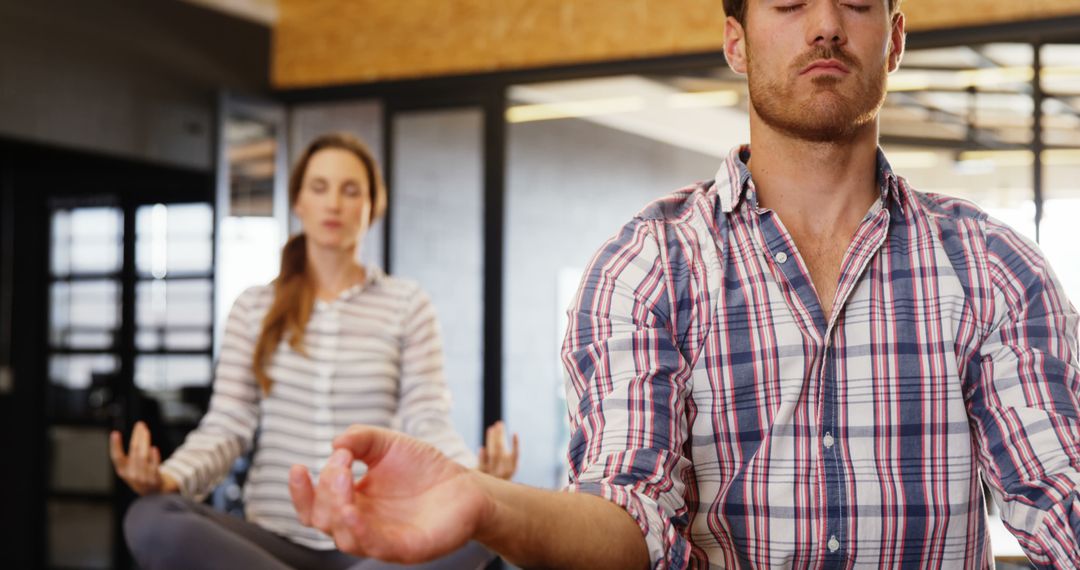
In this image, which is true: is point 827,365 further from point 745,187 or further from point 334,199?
point 334,199

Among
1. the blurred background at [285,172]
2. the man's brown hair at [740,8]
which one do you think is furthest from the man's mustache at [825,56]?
the blurred background at [285,172]

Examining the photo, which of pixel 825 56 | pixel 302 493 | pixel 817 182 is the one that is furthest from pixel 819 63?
pixel 302 493

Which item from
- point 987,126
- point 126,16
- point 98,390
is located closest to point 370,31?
point 126,16

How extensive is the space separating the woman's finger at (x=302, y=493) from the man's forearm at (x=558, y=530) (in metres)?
0.13

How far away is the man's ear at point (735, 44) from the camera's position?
57.0 inches

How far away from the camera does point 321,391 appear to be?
2.55 metres

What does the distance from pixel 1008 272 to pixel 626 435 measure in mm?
489

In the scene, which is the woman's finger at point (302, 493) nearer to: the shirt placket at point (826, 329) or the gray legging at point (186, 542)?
the shirt placket at point (826, 329)

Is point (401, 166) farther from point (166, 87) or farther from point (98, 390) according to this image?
point (98, 390)

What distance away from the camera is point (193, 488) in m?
2.34

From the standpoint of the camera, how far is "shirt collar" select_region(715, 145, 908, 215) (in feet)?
4.57

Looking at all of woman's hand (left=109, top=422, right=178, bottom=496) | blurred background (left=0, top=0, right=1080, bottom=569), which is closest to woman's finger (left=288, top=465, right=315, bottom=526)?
woman's hand (left=109, top=422, right=178, bottom=496)

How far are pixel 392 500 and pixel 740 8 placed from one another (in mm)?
813

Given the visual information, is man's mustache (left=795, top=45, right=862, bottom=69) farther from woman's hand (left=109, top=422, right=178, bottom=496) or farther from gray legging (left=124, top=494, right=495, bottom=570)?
woman's hand (left=109, top=422, right=178, bottom=496)
